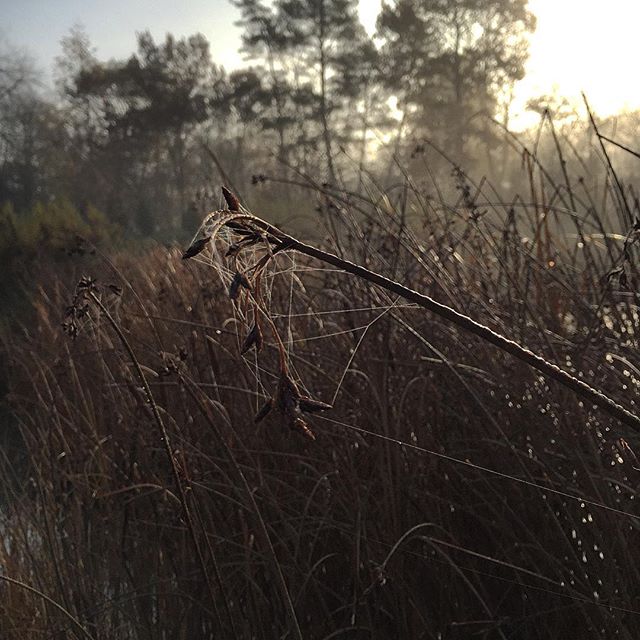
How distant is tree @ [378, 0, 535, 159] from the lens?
74.2ft

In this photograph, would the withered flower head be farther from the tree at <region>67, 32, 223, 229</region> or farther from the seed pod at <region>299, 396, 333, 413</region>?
the tree at <region>67, 32, 223, 229</region>

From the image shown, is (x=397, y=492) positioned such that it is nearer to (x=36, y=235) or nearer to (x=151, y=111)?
(x=36, y=235)

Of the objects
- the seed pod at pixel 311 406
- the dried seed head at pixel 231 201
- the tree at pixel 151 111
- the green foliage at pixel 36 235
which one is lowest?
the seed pod at pixel 311 406

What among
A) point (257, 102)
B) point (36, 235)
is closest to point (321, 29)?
point (257, 102)

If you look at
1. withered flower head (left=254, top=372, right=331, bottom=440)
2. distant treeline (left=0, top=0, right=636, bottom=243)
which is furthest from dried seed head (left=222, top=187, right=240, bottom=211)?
distant treeline (left=0, top=0, right=636, bottom=243)

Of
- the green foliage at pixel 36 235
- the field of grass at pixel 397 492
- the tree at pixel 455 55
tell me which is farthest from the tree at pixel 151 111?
the field of grass at pixel 397 492

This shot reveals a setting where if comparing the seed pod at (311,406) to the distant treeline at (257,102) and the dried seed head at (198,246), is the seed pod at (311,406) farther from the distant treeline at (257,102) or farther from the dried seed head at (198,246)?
the distant treeline at (257,102)

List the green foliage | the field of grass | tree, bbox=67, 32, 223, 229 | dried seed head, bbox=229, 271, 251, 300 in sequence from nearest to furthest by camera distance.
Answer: dried seed head, bbox=229, 271, 251, 300, the field of grass, the green foliage, tree, bbox=67, 32, 223, 229

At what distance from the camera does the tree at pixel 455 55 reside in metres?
22.6

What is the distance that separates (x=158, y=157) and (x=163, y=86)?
76.6 inches

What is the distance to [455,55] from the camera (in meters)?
22.8

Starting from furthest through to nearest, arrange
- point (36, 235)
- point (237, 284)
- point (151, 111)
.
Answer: point (151, 111) < point (36, 235) < point (237, 284)

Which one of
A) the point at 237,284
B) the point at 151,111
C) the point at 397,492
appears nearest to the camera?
the point at 237,284

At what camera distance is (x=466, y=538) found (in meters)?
1.61
